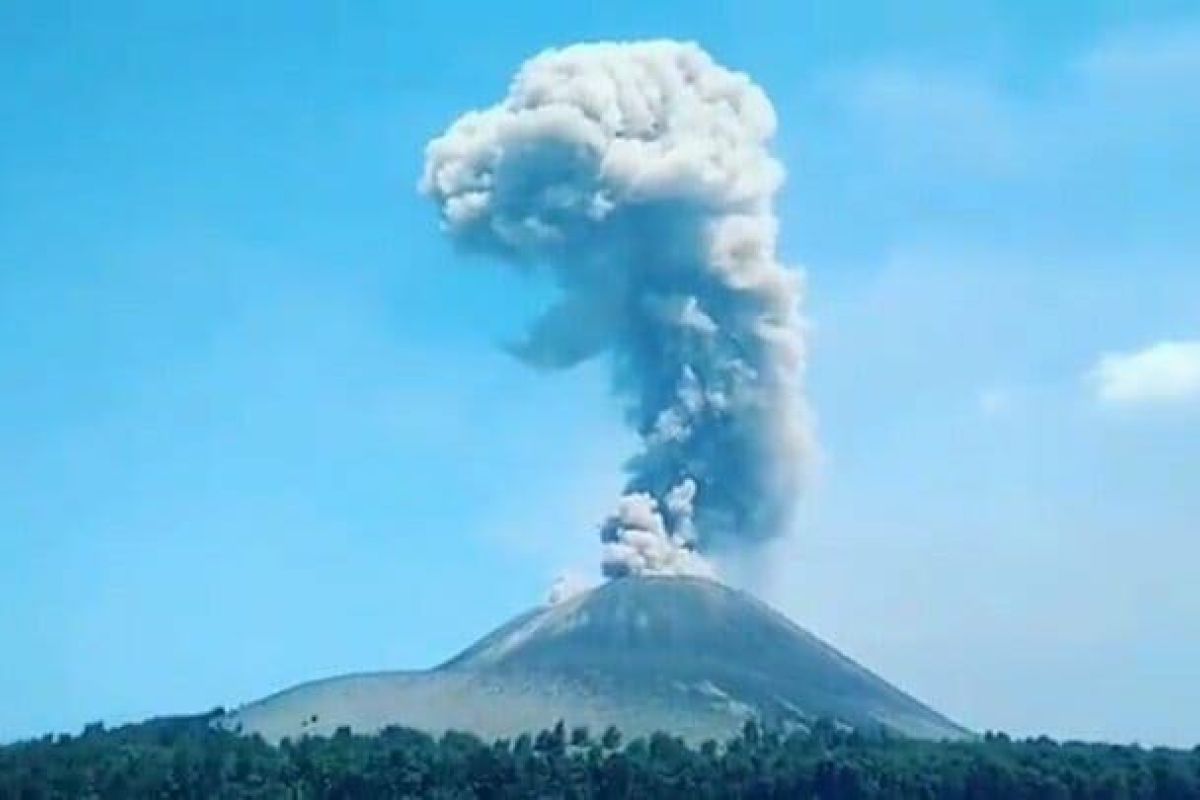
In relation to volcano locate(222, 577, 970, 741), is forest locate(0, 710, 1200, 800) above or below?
below

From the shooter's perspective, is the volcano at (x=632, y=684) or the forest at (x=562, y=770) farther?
the volcano at (x=632, y=684)

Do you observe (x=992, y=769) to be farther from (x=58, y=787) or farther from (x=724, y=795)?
(x=58, y=787)

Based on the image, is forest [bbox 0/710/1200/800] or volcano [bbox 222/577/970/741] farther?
volcano [bbox 222/577/970/741]

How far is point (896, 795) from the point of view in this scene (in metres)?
74.2

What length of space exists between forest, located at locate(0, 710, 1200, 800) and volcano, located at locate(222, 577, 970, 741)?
1937cm

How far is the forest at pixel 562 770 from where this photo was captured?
70.1 meters

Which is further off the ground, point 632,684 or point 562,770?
point 632,684

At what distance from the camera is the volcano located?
105 metres

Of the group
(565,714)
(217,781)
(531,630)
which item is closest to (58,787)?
(217,781)

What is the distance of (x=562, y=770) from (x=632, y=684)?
39.8m

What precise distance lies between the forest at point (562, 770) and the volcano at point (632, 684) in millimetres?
19366

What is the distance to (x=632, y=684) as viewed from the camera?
111625 mm

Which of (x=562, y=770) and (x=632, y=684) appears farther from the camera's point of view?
(x=632, y=684)

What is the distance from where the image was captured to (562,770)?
7200 cm
